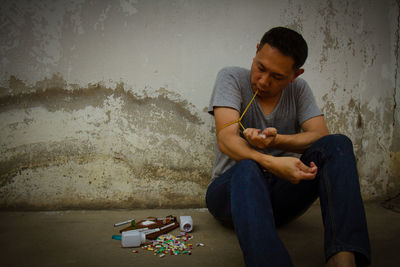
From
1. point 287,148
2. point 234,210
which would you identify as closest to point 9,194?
point 234,210

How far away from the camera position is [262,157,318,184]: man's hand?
1283 mm

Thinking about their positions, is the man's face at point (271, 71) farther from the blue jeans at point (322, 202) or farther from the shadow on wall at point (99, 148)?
the shadow on wall at point (99, 148)

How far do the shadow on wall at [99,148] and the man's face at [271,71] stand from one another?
713 millimetres

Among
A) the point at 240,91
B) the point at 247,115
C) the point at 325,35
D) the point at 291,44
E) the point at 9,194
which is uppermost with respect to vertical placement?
the point at 325,35

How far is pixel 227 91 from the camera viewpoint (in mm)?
1692

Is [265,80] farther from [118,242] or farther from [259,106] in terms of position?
[118,242]

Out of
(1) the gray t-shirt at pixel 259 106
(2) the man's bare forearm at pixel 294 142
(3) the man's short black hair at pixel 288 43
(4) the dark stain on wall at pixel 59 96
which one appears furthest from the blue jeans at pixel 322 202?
(4) the dark stain on wall at pixel 59 96

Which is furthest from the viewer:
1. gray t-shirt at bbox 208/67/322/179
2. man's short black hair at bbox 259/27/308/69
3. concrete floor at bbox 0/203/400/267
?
gray t-shirt at bbox 208/67/322/179

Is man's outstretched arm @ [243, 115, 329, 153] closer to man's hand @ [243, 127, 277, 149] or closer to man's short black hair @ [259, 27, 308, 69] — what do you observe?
man's hand @ [243, 127, 277, 149]

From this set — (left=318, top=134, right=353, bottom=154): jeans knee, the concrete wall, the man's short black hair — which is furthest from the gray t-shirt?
the concrete wall

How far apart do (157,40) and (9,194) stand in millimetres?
1593

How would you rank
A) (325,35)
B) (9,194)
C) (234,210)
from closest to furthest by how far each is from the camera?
(234,210) → (9,194) → (325,35)

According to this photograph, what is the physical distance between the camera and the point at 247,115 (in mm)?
1779

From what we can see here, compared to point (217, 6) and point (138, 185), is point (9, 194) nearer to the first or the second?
point (138, 185)
